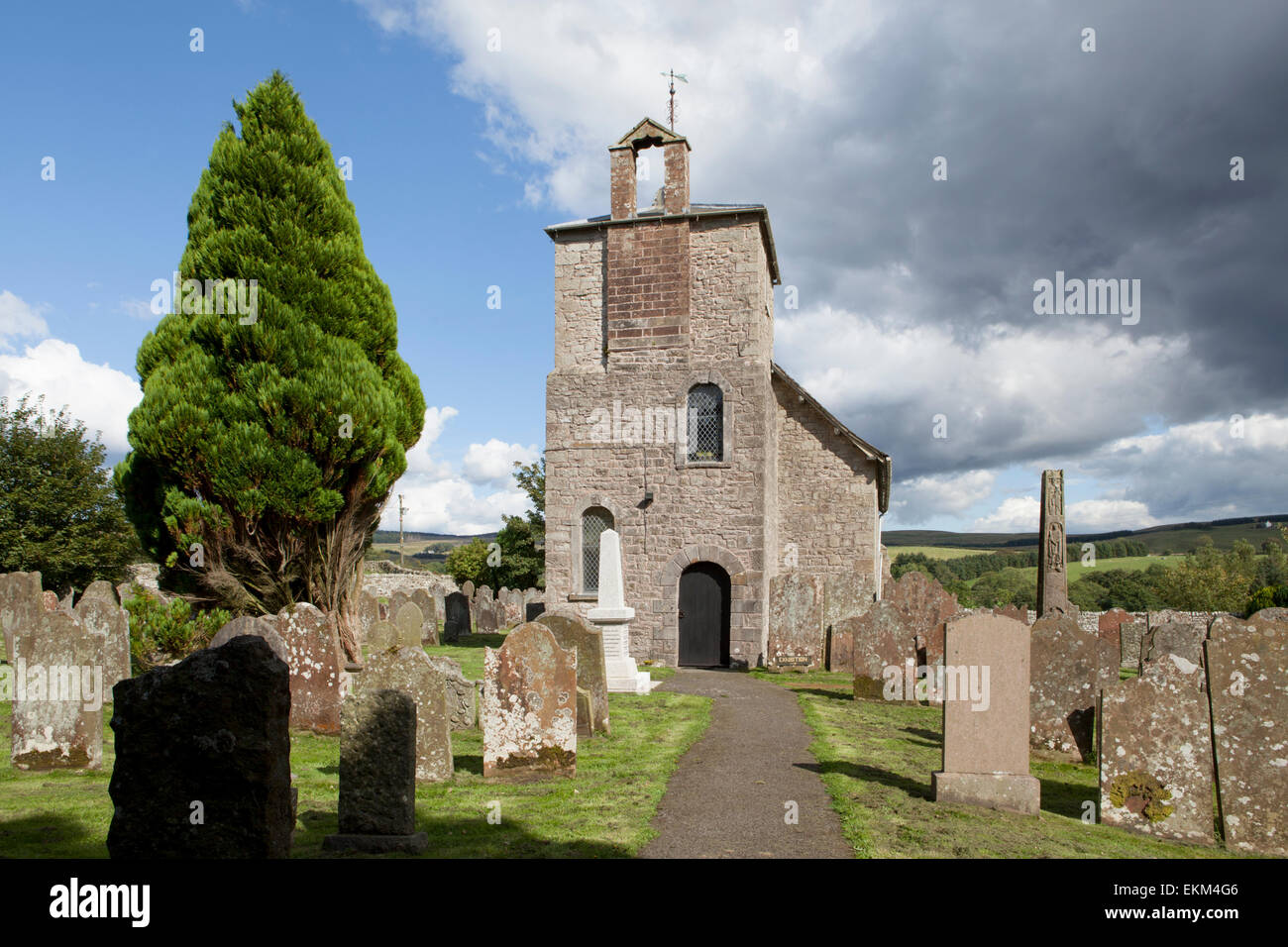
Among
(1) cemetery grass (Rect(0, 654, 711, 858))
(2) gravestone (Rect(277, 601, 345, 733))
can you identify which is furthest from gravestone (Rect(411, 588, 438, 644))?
(1) cemetery grass (Rect(0, 654, 711, 858))

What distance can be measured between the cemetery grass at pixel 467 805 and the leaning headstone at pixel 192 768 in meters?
0.85

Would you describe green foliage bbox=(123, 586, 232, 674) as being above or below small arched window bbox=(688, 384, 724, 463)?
below

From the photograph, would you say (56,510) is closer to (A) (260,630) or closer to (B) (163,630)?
(B) (163,630)

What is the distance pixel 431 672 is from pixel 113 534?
2496cm

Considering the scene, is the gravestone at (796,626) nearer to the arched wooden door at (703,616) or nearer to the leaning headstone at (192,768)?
the arched wooden door at (703,616)

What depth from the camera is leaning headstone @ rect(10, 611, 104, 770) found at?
7.50 m

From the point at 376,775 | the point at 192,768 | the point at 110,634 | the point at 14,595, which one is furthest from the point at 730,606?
the point at 14,595

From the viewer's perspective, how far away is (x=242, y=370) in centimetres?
1258

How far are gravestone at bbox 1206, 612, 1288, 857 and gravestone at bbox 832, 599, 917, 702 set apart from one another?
672 cm

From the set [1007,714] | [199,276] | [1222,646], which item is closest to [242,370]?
[199,276]

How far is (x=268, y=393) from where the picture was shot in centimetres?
1245

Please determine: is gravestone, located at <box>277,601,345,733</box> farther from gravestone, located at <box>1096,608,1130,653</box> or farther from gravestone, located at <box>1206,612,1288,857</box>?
gravestone, located at <box>1096,608,1130,653</box>
